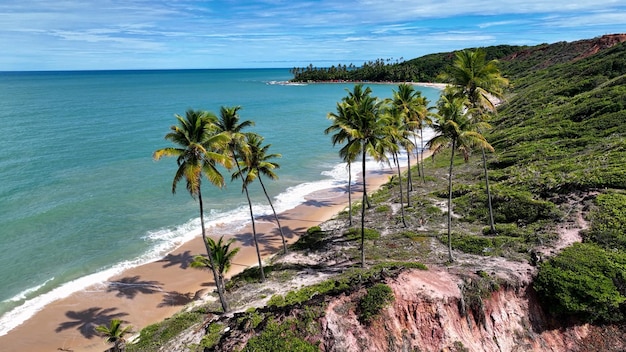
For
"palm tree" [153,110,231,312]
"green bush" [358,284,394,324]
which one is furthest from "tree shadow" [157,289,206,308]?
"green bush" [358,284,394,324]

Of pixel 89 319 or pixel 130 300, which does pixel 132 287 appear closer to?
pixel 130 300

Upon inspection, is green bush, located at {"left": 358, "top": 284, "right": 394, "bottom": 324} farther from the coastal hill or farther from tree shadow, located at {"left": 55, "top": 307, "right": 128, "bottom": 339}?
tree shadow, located at {"left": 55, "top": 307, "right": 128, "bottom": 339}

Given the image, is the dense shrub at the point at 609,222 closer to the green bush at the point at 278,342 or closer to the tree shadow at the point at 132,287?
the green bush at the point at 278,342

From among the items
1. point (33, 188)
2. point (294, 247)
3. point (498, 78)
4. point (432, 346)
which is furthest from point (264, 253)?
point (33, 188)

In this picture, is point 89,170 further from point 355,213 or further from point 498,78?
point 498,78

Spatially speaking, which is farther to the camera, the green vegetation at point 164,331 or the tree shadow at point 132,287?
the tree shadow at point 132,287

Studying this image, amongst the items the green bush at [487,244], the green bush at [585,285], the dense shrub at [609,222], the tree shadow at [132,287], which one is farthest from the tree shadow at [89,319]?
the dense shrub at [609,222]
